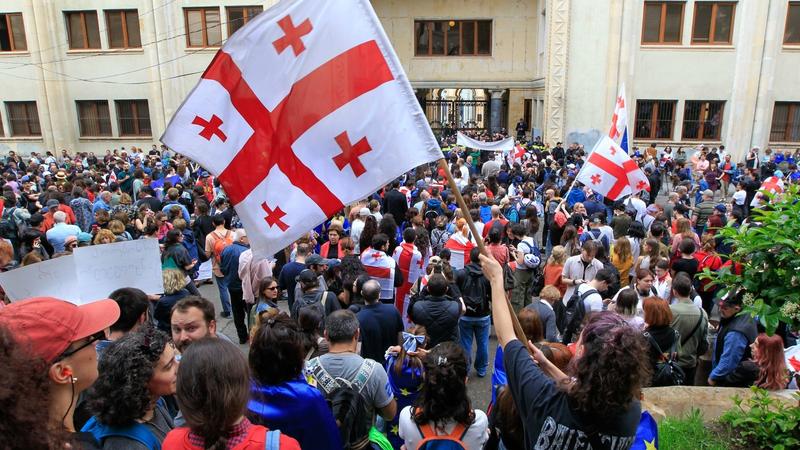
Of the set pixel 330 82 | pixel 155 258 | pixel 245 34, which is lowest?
pixel 155 258

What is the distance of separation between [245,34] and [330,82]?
591 mm

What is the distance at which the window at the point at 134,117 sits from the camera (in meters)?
27.2

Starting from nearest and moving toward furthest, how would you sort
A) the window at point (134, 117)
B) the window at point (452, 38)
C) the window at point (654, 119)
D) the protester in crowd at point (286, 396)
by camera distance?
the protester in crowd at point (286, 396), the window at point (654, 119), the window at point (134, 117), the window at point (452, 38)

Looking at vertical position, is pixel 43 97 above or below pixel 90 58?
below

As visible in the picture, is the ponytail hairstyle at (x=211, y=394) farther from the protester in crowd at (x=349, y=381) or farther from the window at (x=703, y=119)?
the window at (x=703, y=119)

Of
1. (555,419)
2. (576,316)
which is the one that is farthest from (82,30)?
(555,419)

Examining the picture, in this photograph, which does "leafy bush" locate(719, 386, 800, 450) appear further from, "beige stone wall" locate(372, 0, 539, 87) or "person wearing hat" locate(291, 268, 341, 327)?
"beige stone wall" locate(372, 0, 539, 87)

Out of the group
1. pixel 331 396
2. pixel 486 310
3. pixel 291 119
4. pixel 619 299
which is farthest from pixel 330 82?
pixel 486 310

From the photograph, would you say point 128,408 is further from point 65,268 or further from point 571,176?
point 571,176

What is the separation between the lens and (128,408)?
95.3 inches

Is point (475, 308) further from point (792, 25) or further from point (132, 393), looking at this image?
point (792, 25)

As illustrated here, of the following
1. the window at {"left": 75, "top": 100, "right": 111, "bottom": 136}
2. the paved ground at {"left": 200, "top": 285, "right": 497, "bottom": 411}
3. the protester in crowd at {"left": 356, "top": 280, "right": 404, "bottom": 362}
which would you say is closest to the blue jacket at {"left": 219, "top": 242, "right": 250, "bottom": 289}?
the paved ground at {"left": 200, "top": 285, "right": 497, "bottom": 411}

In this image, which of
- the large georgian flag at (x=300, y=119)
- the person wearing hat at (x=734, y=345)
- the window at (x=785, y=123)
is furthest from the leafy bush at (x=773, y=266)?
the window at (x=785, y=123)

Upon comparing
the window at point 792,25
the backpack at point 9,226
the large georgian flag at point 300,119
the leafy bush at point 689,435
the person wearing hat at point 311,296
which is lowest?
the leafy bush at point 689,435
